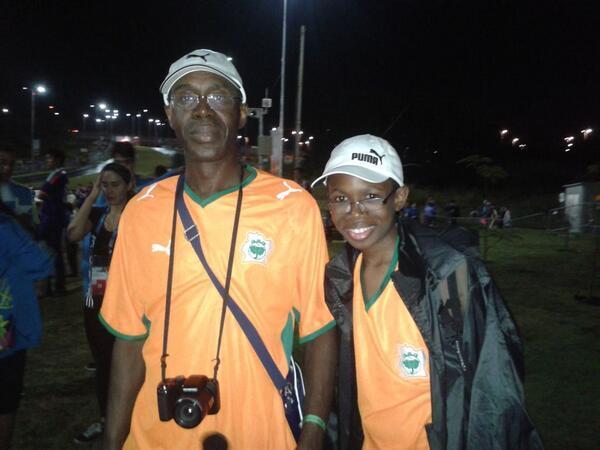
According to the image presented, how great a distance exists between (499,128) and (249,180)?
2016 inches

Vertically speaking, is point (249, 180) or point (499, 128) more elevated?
point (499, 128)

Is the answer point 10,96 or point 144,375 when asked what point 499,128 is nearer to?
point 144,375

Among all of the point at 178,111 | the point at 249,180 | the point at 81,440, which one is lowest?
the point at 81,440

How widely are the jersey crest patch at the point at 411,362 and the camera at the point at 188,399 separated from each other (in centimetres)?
88

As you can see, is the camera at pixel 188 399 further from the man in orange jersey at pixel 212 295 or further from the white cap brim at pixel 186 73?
the white cap brim at pixel 186 73

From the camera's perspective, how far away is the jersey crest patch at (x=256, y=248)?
1946 millimetres

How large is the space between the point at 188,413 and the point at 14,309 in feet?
6.37

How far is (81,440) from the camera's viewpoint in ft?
14.4

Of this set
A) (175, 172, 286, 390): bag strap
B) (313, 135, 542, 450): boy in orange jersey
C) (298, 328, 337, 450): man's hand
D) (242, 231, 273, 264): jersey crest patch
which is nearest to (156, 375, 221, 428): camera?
(175, 172, 286, 390): bag strap

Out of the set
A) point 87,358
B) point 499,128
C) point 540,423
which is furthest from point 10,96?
point 540,423

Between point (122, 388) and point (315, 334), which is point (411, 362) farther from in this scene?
point (122, 388)

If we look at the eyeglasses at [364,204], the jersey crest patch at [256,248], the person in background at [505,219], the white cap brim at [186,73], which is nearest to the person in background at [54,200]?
the white cap brim at [186,73]

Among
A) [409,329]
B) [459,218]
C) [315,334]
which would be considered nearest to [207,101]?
[315,334]

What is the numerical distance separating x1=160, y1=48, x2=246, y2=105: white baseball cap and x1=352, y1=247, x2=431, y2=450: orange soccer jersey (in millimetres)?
1176
